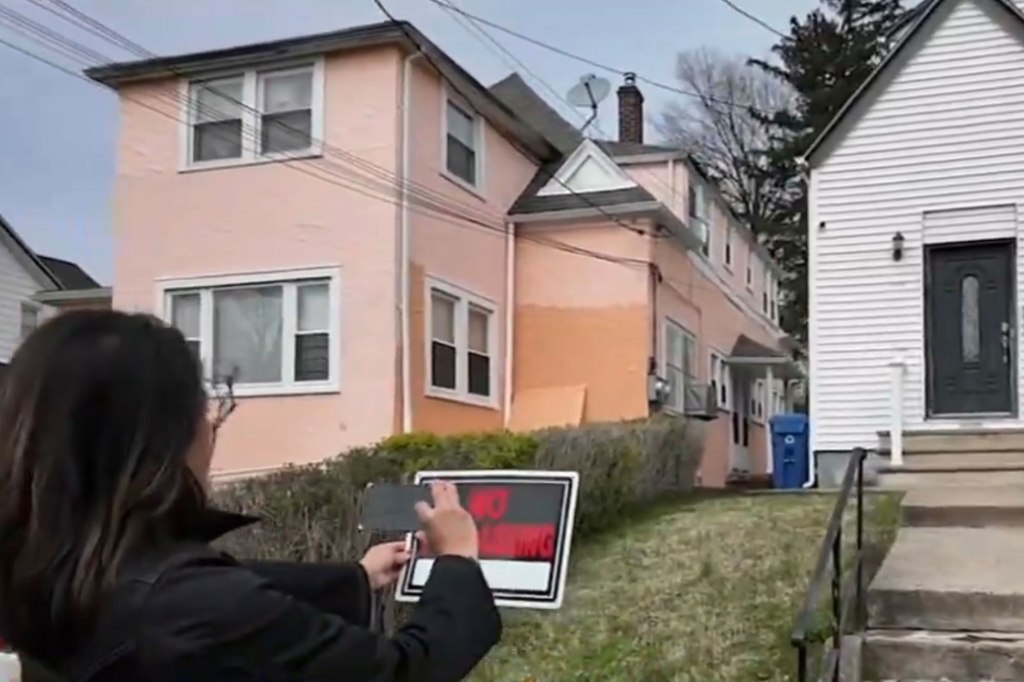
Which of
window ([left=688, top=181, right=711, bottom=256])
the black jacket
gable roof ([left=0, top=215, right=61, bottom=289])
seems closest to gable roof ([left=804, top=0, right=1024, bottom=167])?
window ([left=688, top=181, right=711, bottom=256])

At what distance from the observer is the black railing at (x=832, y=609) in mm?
4508

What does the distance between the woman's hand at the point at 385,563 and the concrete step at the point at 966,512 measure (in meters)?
7.19

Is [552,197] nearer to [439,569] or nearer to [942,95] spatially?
[942,95]

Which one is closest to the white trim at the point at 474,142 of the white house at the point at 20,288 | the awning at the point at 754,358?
the awning at the point at 754,358

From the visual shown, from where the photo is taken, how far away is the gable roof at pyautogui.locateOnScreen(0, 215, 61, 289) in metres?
21.9

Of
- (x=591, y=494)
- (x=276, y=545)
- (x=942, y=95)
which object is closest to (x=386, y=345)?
(x=591, y=494)

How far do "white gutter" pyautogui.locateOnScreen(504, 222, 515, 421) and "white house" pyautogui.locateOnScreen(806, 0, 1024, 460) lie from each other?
436cm

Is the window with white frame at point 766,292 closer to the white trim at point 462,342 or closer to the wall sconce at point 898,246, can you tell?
the white trim at point 462,342

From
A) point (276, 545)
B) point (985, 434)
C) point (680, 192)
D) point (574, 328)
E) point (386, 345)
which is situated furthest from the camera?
point (680, 192)

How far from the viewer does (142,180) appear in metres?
14.9

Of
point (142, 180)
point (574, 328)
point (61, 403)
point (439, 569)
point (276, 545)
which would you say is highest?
point (142, 180)

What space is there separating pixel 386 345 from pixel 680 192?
6.73 meters

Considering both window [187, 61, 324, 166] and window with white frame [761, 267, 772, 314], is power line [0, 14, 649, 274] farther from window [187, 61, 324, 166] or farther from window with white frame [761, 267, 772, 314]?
window with white frame [761, 267, 772, 314]

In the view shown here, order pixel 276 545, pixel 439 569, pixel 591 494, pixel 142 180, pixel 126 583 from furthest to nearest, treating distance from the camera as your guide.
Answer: pixel 142 180 → pixel 591 494 → pixel 276 545 → pixel 439 569 → pixel 126 583
